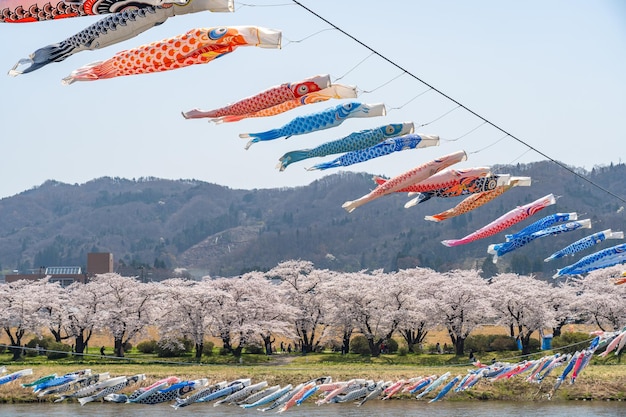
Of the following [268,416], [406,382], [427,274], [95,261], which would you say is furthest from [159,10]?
[95,261]

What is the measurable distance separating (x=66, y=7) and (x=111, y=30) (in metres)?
1.12

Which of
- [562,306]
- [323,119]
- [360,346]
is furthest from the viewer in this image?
Result: [562,306]

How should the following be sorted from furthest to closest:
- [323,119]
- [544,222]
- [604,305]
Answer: [604,305], [544,222], [323,119]

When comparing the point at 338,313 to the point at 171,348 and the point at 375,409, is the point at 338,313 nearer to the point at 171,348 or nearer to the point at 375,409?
the point at 171,348

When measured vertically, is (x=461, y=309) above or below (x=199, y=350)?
above

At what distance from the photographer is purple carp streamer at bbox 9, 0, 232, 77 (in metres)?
15.0

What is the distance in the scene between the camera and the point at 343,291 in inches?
2638

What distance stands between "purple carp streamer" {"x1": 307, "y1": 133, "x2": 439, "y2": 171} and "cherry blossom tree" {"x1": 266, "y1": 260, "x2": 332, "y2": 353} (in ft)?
146

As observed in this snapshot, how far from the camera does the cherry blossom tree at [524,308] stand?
209 ft

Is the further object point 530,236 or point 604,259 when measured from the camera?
point 604,259

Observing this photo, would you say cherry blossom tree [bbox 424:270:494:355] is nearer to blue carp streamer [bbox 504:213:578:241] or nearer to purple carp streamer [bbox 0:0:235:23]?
blue carp streamer [bbox 504:213:578:241]

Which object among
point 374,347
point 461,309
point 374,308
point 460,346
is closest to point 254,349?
point 374,347

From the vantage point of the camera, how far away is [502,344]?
62406 millimetres

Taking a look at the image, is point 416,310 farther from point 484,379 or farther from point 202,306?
point 484,379
